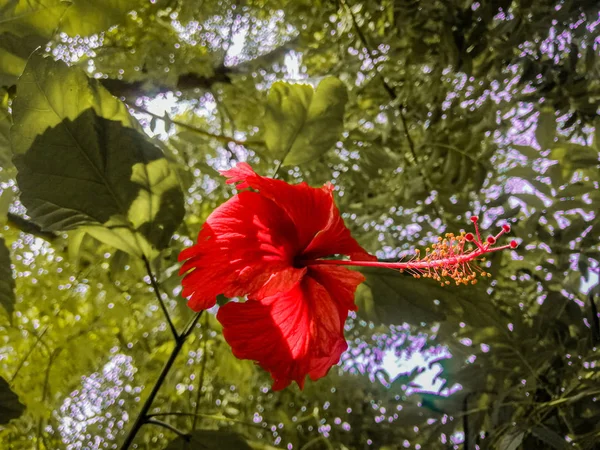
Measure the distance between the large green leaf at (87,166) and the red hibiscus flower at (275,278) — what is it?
100 millimetres

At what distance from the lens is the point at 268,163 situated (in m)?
0.66

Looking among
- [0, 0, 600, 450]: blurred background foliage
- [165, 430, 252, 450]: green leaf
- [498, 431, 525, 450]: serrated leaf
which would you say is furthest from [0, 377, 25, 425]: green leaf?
[498, 431, 525, 450]: serrated leaf

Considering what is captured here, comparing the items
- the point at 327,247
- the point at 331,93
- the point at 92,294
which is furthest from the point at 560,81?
the point at 92,294

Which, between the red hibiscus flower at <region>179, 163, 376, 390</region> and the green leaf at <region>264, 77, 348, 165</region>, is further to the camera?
the green leaf at <region>264, 77, 348, 165</region>

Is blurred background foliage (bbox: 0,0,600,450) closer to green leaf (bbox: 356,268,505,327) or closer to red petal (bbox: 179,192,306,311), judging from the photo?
green leaf (bbox: 356,268,505,327)

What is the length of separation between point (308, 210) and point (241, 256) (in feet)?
0.20

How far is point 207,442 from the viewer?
440mm

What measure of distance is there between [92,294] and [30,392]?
0.14 m

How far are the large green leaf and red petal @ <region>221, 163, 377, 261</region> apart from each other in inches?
4.0

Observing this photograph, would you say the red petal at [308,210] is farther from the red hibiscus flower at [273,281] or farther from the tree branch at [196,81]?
the tree branch at [196,81]

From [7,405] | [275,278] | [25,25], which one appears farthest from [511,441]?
[25,25]

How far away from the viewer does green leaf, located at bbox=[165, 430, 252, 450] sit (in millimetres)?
438

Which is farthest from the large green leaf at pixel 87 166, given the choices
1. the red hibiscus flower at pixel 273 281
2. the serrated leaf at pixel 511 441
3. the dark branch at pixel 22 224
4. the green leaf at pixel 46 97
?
the serrated leaf at pixel 511 441

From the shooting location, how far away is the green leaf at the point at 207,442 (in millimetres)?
438
